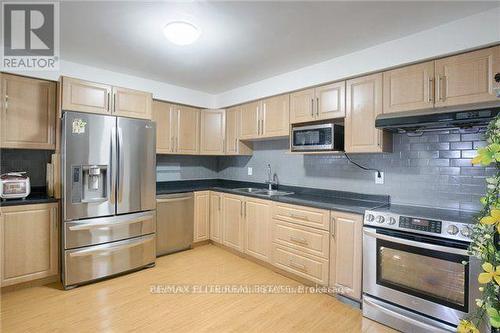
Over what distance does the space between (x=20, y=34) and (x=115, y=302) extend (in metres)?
2.58

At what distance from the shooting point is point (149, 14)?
1.98 meters

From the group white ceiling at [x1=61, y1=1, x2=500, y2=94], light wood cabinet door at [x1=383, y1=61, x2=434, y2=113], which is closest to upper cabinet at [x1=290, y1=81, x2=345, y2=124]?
white ceiling at [x1=61, y1=1, x2=500, y2=94]

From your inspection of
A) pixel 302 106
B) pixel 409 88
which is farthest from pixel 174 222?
pixel 409 88

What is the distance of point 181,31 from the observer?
79.7 inches

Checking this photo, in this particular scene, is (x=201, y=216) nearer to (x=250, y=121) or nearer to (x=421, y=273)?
(x=250, y=121)

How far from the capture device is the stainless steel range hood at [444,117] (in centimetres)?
173

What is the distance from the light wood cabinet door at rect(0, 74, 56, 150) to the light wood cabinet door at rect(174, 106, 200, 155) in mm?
1482

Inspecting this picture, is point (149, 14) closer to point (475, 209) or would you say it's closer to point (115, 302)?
point (115, 302)

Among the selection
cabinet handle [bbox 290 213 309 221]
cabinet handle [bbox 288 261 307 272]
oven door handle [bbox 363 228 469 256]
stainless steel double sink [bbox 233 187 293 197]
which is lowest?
cabinet handle [bbox 288 261 307 272]

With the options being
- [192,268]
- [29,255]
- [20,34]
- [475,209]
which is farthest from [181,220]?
[475,209]

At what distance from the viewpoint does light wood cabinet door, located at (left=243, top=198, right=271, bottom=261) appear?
310 centimetres

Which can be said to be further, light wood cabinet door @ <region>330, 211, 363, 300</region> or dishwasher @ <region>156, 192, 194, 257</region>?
dishwasher @ <region>156, 192, 194, 257</region>

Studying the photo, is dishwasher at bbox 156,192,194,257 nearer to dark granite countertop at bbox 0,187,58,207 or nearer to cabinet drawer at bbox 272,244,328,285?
dark granite countertop at bbox 0,187,58,207

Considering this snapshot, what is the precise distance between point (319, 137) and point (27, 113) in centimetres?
310
